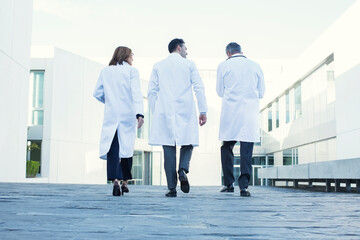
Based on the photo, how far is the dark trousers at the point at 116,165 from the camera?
19.9 feet

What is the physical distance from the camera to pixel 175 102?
6289mm

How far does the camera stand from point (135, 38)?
62031 millimetres

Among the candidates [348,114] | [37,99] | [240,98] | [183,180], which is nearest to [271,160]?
[348,114]

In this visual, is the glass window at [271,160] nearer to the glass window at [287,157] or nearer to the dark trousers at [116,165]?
the glass window at [287,157]

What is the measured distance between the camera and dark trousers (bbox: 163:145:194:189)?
6004 millimetres

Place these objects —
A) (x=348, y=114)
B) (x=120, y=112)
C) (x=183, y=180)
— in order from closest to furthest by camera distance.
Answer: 1. (x=183, y=180)
2. (x=120, y=112)
3. (x=348, y=114)

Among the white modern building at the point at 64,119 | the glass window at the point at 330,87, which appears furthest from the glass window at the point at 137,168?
the glass window at the point at 330,87

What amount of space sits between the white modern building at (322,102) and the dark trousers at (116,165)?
427 cm

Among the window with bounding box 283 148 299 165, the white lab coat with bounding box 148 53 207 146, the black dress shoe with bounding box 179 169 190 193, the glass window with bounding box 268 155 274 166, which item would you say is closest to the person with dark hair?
the white lab coat with bounding box 148 53 207 146

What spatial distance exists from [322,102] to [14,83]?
14218 millimetres

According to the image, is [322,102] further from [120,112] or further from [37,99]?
[120,112]

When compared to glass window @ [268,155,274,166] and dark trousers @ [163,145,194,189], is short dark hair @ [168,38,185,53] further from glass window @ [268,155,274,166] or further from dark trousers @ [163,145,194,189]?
glass window @ [268,155,274,166]

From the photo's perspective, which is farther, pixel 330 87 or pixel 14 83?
pixel 330 87

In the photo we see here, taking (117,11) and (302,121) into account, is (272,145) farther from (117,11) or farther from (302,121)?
(117,11)
